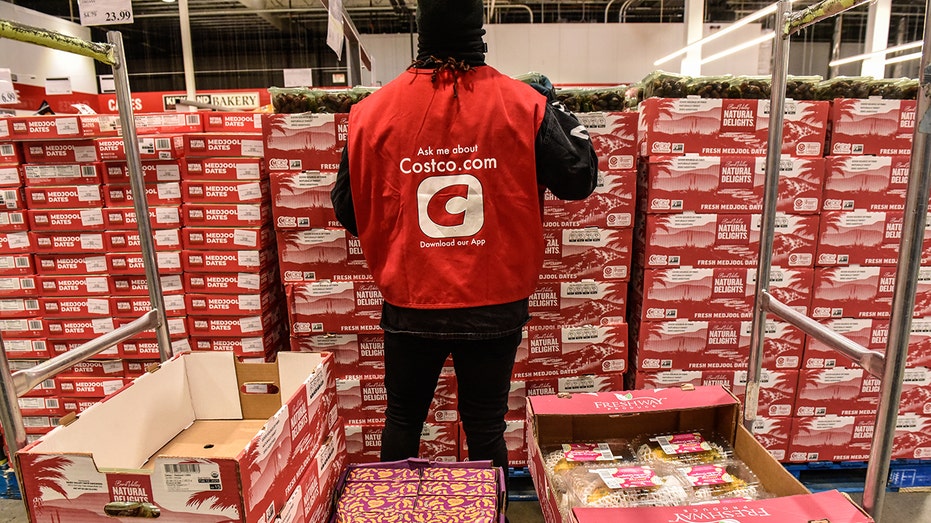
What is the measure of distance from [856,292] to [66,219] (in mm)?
3491

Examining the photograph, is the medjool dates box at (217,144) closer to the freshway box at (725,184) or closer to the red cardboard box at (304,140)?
the red cardboard box at (304,140)

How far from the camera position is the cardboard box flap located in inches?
55.5

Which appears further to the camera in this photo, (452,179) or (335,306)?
(335,306)

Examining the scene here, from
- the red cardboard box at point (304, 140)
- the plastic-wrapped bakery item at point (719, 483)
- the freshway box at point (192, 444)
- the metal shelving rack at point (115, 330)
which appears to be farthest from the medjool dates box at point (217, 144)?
the plastic-wrapped bakery item at point (719, 483)

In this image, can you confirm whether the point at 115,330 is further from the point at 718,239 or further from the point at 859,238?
the point at 859,238

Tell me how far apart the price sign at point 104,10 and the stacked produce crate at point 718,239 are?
192 cm

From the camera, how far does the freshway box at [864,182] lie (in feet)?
7.37

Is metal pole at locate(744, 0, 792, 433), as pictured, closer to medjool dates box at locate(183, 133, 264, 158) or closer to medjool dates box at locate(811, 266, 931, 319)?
medjool dates box at locate(811, 266, 931, 319)

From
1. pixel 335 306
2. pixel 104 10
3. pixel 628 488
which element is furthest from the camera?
pixel 335 306

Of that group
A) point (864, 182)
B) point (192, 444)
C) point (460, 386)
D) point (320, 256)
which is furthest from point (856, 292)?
point (192, 444)

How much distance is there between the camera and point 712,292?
2.33 metres

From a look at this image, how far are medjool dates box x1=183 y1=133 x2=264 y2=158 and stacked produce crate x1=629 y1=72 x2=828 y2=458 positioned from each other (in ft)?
5.64

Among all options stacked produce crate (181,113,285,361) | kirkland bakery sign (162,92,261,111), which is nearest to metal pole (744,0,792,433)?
stacked produce crate (181,113,285,361)

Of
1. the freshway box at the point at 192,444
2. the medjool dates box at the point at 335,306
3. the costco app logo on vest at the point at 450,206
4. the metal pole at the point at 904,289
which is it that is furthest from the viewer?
the medjool dates box at the point at 335,306
